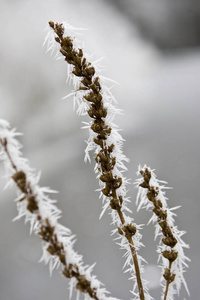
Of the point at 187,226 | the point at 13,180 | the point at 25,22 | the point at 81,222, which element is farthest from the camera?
the point at 25,22

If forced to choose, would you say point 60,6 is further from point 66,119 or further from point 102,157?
point 102,157

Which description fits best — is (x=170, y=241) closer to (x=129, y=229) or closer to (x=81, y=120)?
(x=129, y=229)

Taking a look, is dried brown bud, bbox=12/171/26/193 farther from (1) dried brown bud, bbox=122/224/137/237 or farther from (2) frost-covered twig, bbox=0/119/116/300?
(1) dried brown bud, bbox=122/224/137/237

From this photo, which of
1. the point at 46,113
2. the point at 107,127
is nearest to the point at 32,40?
the point at 46,113

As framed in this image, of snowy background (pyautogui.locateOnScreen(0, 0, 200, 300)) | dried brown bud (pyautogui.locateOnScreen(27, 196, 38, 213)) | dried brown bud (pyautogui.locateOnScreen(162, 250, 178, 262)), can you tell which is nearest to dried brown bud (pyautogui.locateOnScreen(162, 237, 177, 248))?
dried brown bud (pyautogui.locateOnScreen(162, 250, 178, 262))

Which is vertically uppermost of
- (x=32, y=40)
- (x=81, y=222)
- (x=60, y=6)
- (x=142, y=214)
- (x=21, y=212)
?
(x=60, y=6)

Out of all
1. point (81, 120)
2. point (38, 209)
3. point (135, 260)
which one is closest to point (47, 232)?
point (38, 209)

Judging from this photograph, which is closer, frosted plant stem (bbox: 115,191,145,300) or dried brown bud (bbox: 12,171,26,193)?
dried brown bud (bbox: 12,171,26,193)
